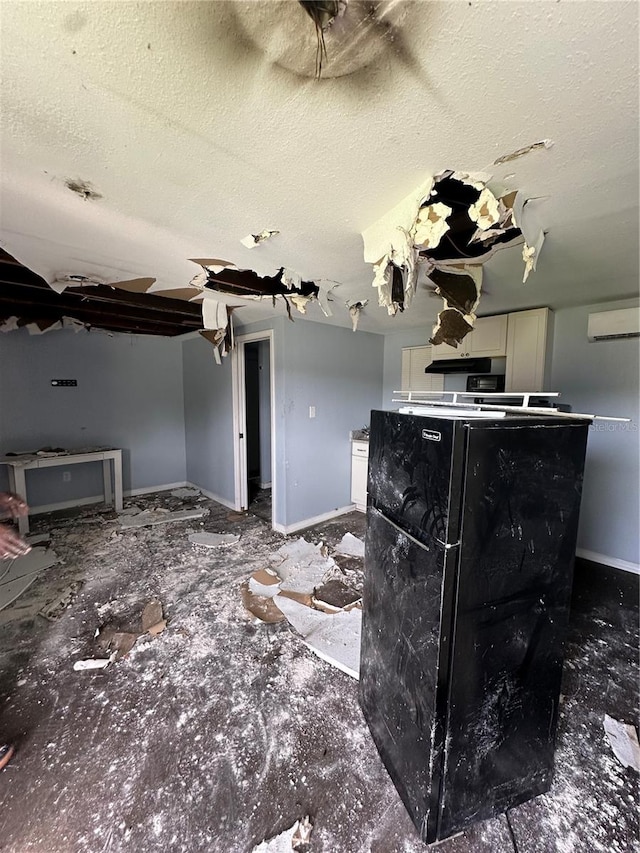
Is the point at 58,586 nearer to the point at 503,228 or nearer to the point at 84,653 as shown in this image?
the point at 84,653

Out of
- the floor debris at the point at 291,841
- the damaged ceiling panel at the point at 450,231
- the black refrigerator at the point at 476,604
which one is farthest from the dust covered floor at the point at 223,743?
the damaged ceiling panel at the point at 450,231

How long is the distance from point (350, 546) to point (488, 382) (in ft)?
6.58

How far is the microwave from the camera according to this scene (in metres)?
2.98

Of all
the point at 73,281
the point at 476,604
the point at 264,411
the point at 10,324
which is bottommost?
the point at 476,604

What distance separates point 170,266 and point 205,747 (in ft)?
8.31

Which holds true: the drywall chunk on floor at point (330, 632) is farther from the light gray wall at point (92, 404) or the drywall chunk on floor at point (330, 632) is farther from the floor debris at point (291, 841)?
the light gray wall at point (92, 404)

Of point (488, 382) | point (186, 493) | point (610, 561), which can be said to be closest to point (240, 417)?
point (186, 493)

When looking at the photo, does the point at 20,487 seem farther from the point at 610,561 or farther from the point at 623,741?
the point at 610,561

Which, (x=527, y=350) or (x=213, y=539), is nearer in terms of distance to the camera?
(x=527, y=350)

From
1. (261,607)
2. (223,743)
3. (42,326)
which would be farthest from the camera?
(42,326)

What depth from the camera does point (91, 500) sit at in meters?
4.28

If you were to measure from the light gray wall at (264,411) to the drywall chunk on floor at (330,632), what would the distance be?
9.44 feet

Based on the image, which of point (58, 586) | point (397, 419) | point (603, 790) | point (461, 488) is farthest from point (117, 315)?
point (603, 790)

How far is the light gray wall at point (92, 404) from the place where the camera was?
3793mm
